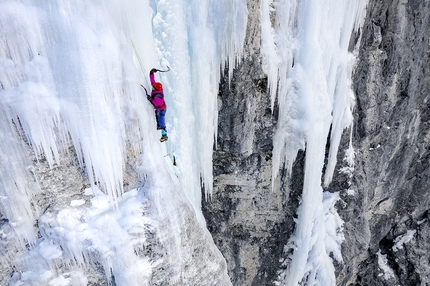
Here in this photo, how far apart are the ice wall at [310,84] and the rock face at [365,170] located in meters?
0.17

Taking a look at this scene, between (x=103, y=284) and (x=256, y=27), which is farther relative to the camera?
(x=256, y=27)

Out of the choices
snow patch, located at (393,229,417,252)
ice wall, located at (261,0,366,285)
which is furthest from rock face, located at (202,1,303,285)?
snow patch, located at (393,229,417,252)

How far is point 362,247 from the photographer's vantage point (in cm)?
592

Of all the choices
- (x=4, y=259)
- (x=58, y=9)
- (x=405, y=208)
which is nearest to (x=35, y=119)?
(x=58, y=9)

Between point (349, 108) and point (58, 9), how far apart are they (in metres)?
3.95

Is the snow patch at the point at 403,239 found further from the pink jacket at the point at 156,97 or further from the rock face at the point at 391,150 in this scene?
the pink jacket at the point at 156,97

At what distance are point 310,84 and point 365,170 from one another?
6.86 ft

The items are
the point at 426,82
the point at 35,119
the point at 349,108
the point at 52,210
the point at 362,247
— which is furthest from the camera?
the point at 362,247

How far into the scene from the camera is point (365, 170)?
5395mm

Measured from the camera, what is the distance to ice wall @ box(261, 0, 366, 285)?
12.8 feet

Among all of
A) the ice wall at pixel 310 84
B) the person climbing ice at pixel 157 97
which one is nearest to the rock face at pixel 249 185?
the ice wall at pixel 310 84

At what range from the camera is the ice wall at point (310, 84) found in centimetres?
392

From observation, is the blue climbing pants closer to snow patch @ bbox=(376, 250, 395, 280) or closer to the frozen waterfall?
the frozen waterfall

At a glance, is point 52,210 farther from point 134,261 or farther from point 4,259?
point 134,261
